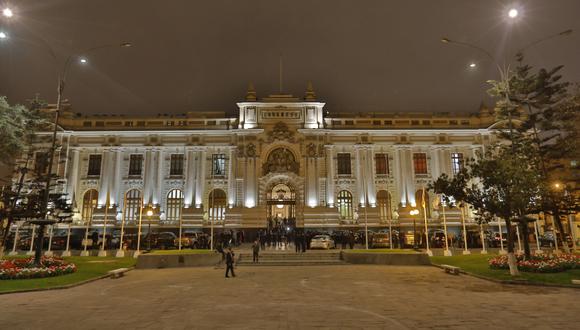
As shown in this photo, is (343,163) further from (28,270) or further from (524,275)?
(28,270)

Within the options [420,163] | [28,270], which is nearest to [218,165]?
[420,163]

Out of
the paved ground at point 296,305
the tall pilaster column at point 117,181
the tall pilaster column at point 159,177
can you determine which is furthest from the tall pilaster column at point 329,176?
the paved ground at point 296,305

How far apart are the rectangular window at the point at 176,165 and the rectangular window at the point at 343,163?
717 inches

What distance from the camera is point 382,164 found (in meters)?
46.0

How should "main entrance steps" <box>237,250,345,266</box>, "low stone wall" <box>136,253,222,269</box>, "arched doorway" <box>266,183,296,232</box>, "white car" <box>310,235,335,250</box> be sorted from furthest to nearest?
"arched doorway" <box>266,183,296,232</box>, "white car" <box>310,235,335,250</box>, "main entrance steps" <box>237,250,345,266</box>, "low stone wall" <box>136,253,222,269</box>

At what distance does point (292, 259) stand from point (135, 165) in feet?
89.2

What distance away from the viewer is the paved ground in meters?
9.39

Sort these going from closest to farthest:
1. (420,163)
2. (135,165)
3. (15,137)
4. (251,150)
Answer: (15,137)
(251,150)
(135,165)
(420,163)

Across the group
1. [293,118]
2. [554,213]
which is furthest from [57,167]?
[554,213]

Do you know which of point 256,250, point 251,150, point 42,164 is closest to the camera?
point 256,250

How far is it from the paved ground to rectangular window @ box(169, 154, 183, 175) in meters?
28.8

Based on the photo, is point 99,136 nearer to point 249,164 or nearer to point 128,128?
point 128,128

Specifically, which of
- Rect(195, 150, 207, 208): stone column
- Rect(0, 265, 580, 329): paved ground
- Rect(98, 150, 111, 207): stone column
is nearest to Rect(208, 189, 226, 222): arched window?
Rect(195, 150, 207, 208): stone column

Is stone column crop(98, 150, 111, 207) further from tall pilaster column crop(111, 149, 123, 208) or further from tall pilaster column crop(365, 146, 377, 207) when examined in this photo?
tall pilaster column crop(365, 146, 377, 207)
